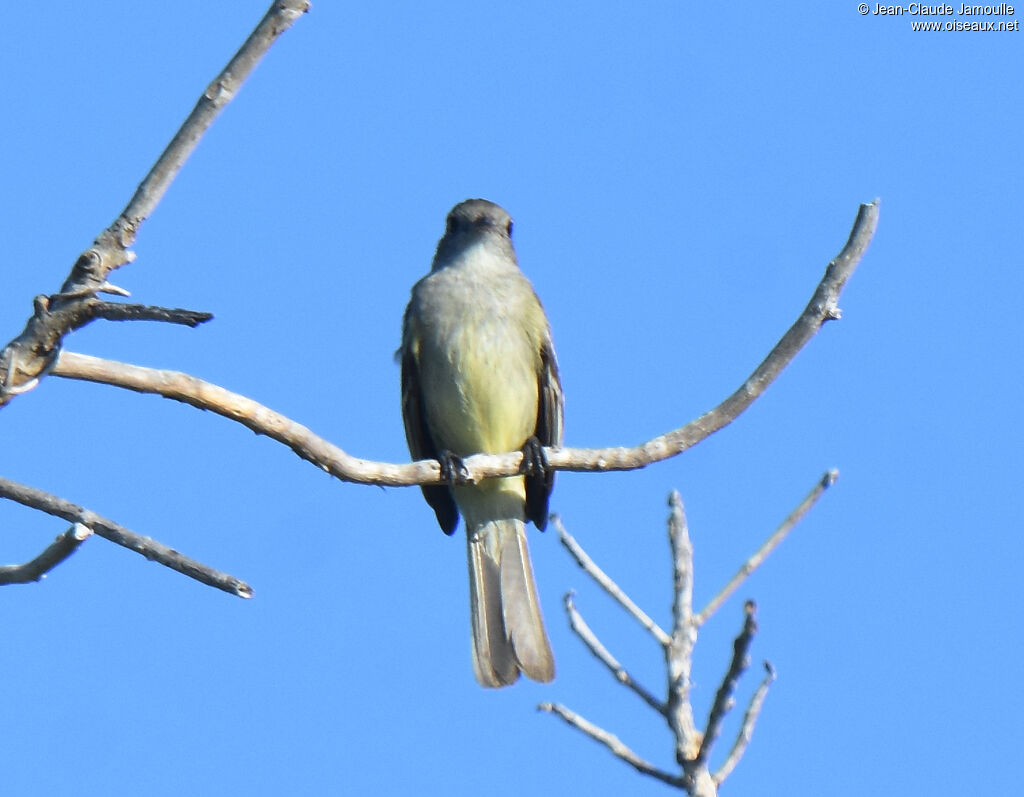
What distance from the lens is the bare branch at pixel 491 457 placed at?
4.16 metres

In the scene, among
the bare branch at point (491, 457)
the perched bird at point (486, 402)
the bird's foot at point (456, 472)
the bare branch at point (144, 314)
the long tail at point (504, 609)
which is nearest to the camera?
the bare branch at point (144, 314)

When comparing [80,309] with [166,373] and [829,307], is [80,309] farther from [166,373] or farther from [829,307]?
[829,307]

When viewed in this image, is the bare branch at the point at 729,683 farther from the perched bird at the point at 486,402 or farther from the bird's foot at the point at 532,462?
the perched bird at the point at 486,402

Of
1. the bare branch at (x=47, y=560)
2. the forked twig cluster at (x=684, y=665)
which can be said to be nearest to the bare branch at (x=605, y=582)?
the forked twig cluster at (x=684, y=665)

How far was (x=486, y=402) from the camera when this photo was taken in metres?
7.90

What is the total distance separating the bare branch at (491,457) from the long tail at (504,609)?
1.40 metres

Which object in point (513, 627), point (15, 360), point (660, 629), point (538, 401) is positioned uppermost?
point (538, 401)

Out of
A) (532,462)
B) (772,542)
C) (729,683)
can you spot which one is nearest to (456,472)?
(532,462)

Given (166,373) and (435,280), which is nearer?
(166,373)

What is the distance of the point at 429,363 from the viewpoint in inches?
318

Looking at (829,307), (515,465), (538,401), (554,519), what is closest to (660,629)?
(554,519)

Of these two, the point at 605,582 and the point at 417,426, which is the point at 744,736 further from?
the point at 417,426

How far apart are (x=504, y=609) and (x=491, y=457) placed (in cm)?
158

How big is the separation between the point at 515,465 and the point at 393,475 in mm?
1448
